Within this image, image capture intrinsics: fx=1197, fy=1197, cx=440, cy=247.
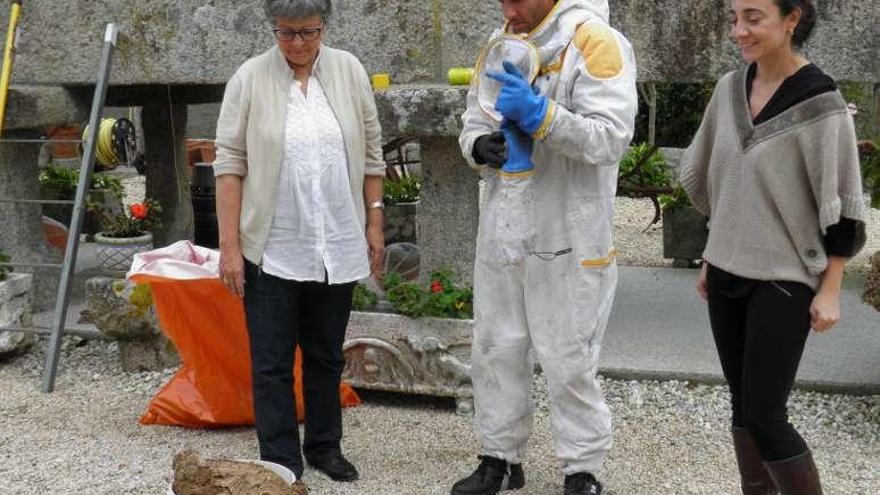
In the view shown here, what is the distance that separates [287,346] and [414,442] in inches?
33.8

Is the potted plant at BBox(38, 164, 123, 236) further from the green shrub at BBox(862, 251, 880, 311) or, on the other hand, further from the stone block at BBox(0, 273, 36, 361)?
the green shrub at BBox(862, 251, 880, 311)

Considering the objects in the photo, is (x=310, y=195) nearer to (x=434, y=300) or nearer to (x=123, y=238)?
(x=434, y=300)

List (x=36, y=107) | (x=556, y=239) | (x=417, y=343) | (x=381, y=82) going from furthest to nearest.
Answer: (x=36, y=107) → (x=381, y=82) → (x=417, y=343) → (x=556, y=239)

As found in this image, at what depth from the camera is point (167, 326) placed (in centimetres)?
468

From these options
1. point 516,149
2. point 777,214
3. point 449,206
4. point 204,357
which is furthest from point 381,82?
point 777,214

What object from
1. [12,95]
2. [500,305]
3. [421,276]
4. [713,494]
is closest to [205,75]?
[12,95]

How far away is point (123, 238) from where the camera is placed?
20.6ft

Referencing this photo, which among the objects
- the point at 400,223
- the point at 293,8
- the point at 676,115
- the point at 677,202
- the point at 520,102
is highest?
the point at 293,8

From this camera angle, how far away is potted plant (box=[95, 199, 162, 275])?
621cm

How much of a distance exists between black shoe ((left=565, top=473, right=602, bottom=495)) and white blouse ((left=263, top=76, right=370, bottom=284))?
1.00 meters

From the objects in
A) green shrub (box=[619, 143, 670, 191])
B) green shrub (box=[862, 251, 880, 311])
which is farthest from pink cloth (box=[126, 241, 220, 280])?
green shrub (box=[619, 143, 670, 191])

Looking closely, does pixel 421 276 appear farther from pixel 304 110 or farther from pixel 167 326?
pixel 304 110

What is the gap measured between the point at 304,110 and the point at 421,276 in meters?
1.71

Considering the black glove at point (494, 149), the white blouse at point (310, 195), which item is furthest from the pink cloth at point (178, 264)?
the black glove at point (494, 149)
